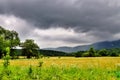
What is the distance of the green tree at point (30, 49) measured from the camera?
11362 cm

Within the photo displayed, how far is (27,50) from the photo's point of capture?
375 ft

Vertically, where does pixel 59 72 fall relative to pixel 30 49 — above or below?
below

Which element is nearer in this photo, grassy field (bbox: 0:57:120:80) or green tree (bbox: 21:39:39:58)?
grassy field (bbox: 0:57:120:80)

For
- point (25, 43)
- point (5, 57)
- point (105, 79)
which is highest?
point (25, 43)

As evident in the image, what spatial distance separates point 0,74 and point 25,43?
108 meters

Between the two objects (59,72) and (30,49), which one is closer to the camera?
(59,72)

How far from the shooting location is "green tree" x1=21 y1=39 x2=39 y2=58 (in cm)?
11362

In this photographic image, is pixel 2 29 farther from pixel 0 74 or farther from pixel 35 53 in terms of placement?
pixel 0 74

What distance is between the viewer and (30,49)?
→ 114625mm

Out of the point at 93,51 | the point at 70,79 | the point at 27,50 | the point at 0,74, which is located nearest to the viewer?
the point at 0,74

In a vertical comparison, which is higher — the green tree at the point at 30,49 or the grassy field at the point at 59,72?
the green tree at the point at 30,49

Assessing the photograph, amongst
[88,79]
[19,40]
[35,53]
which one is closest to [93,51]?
[35,53]

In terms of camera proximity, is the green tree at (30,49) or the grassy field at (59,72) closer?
the grassy field at (59,72)

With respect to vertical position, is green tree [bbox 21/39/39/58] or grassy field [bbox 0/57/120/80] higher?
green tree [bbox 21/39/39/58]
